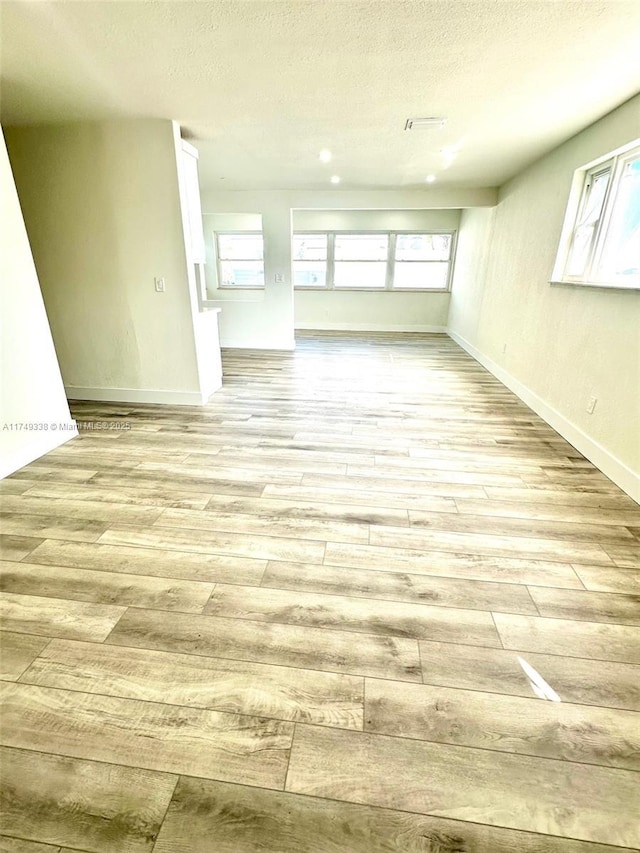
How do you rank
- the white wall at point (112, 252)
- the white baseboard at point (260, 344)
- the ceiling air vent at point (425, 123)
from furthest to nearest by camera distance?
the white baseboard at point (260, 344) < the white wall at point (112, 252) < the ceiling air vent at point (425, 123)

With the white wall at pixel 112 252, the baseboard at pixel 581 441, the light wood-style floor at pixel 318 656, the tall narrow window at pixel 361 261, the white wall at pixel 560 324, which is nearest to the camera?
the light wood-style floor at pixel 318 656

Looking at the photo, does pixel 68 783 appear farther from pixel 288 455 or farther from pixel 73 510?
pixel 288 455

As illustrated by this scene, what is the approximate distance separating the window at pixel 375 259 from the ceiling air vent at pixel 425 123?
5353 millimetres

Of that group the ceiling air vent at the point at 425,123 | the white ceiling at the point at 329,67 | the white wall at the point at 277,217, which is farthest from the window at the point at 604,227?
the white wall at the point at 277,217

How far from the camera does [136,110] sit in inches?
115

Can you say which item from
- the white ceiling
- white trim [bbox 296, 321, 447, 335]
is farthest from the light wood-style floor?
white trim [bbox 296, 321, 447, 335]

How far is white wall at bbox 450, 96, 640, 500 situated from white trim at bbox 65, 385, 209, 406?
11.3ft

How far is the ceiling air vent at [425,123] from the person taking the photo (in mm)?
2949

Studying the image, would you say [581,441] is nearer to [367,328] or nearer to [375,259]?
[367,328]

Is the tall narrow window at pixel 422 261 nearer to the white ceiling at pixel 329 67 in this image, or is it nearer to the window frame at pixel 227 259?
the window frame at pixel 227 259

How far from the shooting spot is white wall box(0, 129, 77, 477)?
2.46 m

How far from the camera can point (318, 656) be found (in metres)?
1.36

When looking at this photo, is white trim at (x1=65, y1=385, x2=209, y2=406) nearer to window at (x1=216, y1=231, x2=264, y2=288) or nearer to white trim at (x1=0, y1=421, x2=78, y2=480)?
white trim at (x1=0, y1=421, x2=78, y2=480)

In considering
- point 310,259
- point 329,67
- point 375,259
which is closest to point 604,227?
point 329,67
